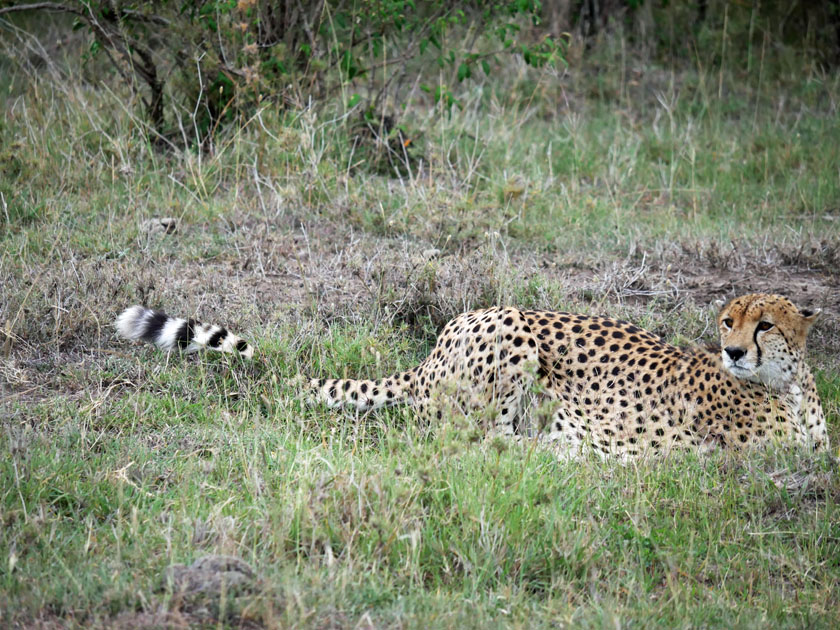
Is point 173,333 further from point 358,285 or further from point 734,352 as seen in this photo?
point 734,352

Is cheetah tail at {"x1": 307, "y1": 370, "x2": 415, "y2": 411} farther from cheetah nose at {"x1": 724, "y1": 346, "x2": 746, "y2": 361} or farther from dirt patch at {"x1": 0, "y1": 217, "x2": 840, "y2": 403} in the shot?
cheetah nose at {"x1": 724, "y1": 346, "x2": 746, "y2": 361}

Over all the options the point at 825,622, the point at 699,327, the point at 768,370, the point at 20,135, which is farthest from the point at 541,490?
the point at 20,135

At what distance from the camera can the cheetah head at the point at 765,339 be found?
145 inches

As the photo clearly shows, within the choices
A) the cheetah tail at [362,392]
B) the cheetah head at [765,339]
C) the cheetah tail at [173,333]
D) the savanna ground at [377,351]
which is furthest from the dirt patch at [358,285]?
the cheetah head at [765,339]

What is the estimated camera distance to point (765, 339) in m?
3.69

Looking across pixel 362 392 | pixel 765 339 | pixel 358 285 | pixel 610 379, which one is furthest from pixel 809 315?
pixel 358 285

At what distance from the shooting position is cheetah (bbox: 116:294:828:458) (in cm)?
373

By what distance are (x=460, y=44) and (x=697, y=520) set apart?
571cm

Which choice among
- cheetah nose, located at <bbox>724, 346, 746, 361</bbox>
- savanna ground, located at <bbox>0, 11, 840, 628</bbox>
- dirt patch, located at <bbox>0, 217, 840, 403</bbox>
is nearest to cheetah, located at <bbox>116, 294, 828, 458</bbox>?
cheetah nose, located at <bbox>724, 346, 746, 361</bbox>

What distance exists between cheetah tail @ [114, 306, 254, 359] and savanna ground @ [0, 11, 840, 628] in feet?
0.39

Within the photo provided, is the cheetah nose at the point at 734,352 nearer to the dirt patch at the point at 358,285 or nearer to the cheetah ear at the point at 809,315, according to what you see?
the cheetah ear at the point at 809,315

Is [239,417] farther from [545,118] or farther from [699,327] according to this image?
[545,118]

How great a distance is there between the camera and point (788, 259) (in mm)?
5621

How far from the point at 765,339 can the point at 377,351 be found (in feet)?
5.52
